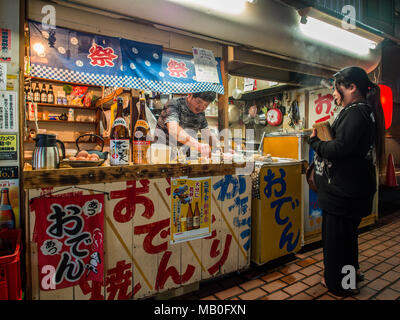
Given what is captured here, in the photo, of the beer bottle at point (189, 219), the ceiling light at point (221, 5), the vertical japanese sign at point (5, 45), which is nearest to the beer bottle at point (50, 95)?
the vertical japanese sign at point (5, 45)

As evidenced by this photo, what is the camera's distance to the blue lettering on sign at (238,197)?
275 cm

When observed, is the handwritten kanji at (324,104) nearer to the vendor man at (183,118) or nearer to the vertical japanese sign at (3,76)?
the vendor man at (183,118)

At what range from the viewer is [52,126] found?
6379 mm

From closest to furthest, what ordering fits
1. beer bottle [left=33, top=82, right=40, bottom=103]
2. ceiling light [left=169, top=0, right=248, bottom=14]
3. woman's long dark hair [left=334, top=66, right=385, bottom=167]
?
1. woman's long dark hair [left=334, top=66, right=385, bottom=167]
2. ceiling light [left=169, top=0, right=248, bottom=14]
3. beer bottle [left=33, top=82, right=40, bottom=103]

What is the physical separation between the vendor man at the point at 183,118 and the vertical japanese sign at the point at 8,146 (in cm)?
171

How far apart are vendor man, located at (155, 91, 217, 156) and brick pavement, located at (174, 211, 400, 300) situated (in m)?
1.80

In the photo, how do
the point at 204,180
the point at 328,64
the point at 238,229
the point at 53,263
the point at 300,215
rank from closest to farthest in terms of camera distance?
the point at 53,263 < the point at 204,180 < the point at 238,229 < the point at 300,215 < the point at 328,64

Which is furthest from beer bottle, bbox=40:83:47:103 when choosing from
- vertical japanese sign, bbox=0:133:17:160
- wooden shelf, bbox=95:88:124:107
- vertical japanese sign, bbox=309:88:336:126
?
vertical japanese sign, bbox=309:88:336:126

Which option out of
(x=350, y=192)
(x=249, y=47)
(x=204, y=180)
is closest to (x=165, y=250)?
(x=204, y=180)

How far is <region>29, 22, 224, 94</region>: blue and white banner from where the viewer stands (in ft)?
8.82

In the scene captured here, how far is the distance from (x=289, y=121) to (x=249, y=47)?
3.73m

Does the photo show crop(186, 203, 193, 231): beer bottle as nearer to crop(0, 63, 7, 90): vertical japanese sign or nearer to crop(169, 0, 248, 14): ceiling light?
crop(0, 63, 7, 90): vertical japanese sign

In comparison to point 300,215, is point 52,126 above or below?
above
